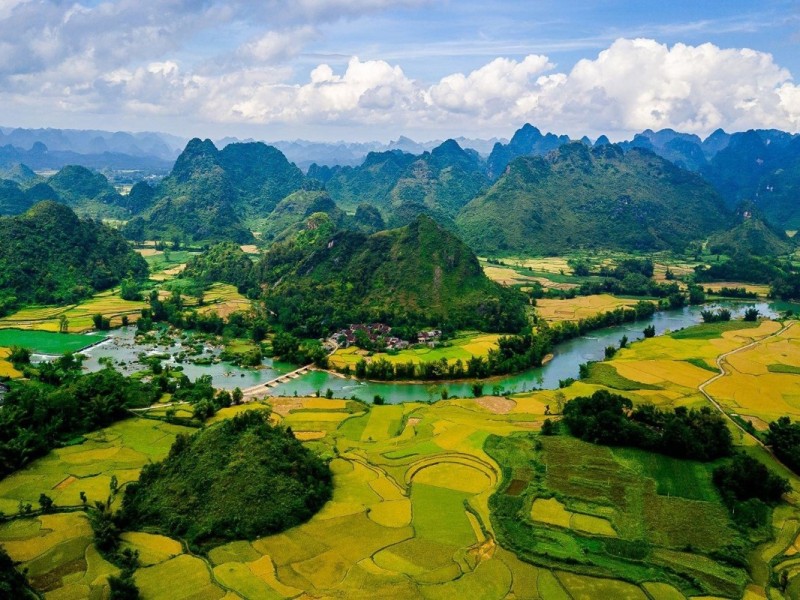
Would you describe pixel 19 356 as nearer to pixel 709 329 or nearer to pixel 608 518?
pixel 608 518

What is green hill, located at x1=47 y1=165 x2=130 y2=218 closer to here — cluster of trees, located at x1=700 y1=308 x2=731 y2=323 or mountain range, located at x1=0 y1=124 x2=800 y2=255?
mountain range, located at x1=0 y1=124 x2=800 y2=255

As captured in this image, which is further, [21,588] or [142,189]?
[142,189]

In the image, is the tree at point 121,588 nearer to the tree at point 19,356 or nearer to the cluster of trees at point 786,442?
the tree at point 19,356

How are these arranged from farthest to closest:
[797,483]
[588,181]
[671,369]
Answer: [588,181] → [671,369] → [797,483]

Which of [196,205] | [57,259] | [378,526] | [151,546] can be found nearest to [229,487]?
[151,546]

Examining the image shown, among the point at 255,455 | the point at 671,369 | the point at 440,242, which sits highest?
the point at 440,242

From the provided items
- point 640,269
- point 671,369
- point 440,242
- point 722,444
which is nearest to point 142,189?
point 440,242

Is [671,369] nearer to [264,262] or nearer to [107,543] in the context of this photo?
[107,543]
